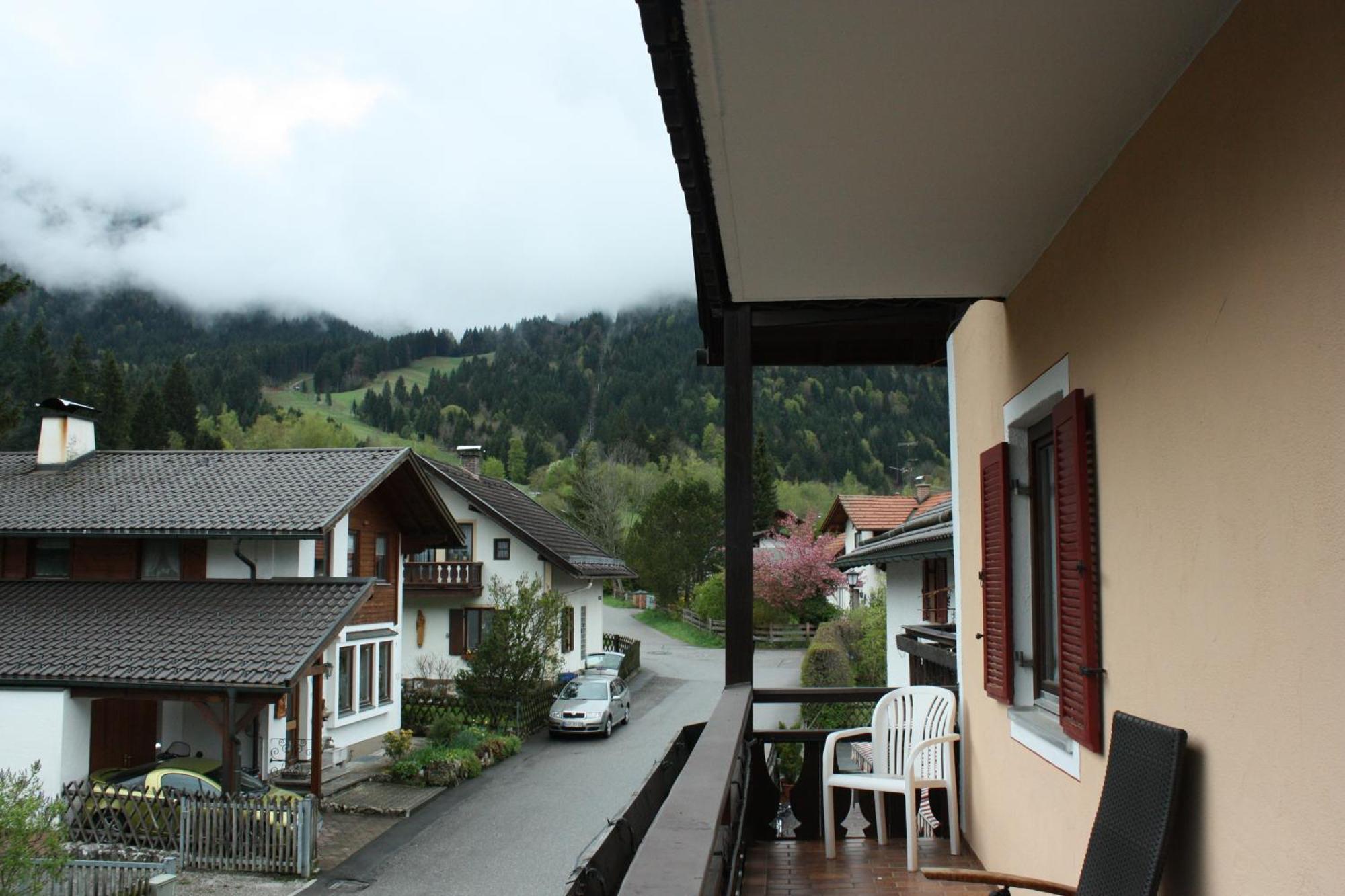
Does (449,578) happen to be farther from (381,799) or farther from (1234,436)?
(1234,436)

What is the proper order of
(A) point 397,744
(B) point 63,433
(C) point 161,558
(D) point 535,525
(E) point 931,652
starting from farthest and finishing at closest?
(D) point 535,525 → (B) point 63,433 → (A) point 397,744 → (C) point 161,558 → (E) point 931,652

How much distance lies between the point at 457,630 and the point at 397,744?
7523 mm

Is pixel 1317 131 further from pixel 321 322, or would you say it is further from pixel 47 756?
pixel 321 322

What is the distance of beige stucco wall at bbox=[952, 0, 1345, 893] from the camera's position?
174 centimetres

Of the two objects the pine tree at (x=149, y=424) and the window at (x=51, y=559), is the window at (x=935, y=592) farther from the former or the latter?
the pine tree at (x=149, y=424)

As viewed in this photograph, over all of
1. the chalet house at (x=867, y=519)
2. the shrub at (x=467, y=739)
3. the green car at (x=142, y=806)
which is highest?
the chalet house at (x=867, y=519)

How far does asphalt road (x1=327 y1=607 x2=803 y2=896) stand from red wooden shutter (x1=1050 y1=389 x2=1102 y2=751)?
155 inches

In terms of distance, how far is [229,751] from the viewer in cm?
1289

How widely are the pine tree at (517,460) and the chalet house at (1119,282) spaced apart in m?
76.8

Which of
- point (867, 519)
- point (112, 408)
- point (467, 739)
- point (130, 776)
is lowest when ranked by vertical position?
point (467, 739)

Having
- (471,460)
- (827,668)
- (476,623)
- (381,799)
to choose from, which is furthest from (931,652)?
(471,460)

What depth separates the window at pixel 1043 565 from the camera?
3.94 m

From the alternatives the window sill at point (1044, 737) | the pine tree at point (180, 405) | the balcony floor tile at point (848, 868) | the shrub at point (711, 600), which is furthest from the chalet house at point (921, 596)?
the pine tree at point (180, 405)

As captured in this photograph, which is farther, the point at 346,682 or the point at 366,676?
the point at 366,676
